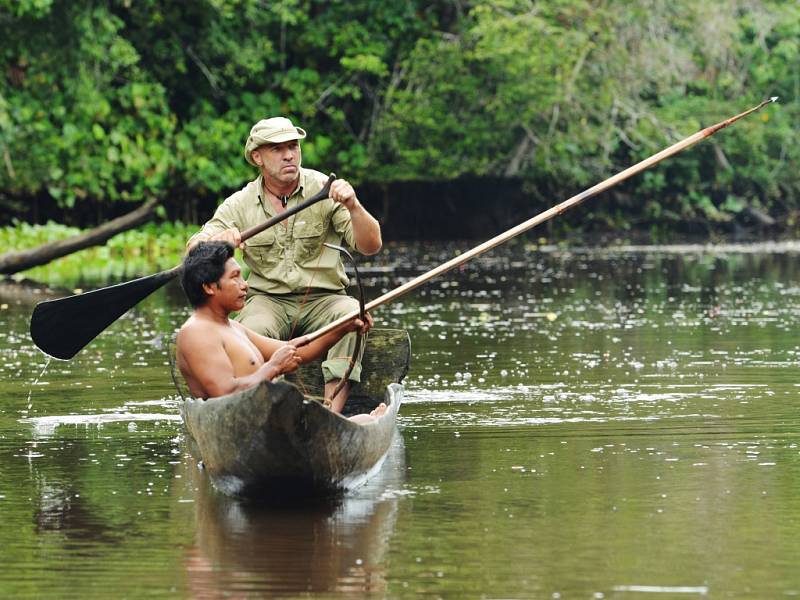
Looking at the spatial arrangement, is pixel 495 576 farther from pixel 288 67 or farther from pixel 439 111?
pixel 288 67

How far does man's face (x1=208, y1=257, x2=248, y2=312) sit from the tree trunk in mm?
9486

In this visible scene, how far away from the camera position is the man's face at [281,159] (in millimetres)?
8695

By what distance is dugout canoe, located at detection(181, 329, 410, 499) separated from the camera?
21.6 feet

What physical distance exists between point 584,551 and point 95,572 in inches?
60.3

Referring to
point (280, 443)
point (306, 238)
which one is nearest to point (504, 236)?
point (306, 238)

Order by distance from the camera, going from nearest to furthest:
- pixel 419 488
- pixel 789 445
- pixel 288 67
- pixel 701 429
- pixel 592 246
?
1. pixel 419 488
2. pixel 789 445
3. pixel 701 429
4. pixel 592 246
5. pixel 288 67

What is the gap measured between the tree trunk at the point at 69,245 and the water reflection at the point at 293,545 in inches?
375

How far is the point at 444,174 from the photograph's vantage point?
31438 mm

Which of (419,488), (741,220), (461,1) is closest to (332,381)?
(419,488)

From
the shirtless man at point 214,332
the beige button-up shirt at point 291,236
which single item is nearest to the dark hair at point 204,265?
the shirtless man at point 214,332

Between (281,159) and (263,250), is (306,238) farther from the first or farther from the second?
(281,159)

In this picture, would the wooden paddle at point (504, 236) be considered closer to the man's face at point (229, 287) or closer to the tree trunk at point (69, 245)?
the man's face at point (229, 287)

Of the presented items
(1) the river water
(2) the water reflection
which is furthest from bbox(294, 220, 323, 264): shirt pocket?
(2) the water reflection

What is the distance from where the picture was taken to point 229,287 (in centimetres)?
735
